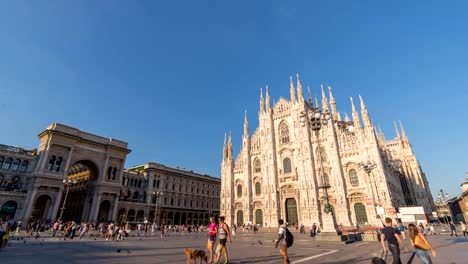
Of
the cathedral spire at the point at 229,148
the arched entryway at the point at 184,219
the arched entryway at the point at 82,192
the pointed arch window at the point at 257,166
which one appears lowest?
the arched entryway at the point at 184,219

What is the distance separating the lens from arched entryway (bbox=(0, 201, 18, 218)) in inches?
1288

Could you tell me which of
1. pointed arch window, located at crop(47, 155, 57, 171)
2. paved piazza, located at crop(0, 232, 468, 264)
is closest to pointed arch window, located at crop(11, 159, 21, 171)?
pointed arch window, located at crop(47, 155, 57, 171)

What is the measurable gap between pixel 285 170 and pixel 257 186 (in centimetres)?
618

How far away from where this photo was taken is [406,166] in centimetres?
5484

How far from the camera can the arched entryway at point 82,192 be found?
41906 mm

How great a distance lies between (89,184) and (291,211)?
121 ft

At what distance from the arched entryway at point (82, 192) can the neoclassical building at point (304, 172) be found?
24244 mm

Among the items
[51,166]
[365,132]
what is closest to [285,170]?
[365,132]

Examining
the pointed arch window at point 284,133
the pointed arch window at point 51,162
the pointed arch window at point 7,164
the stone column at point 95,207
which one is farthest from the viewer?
Answer: the pointed arch window at point 284,133

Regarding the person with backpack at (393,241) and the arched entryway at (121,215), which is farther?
the arched entryway at (121,215)

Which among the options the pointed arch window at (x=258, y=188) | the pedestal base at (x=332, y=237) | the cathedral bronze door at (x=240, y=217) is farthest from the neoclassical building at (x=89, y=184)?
the pedestal base at (x=332, y=237)

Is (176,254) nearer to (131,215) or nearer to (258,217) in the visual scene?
(258,217)

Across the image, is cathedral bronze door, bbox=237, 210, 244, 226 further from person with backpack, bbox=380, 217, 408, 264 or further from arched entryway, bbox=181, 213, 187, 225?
person with backpack, bbox=380, 217, 408, 264

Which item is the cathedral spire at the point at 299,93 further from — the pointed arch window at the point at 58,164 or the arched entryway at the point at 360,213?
the pointed arch window at the point at 58,164
